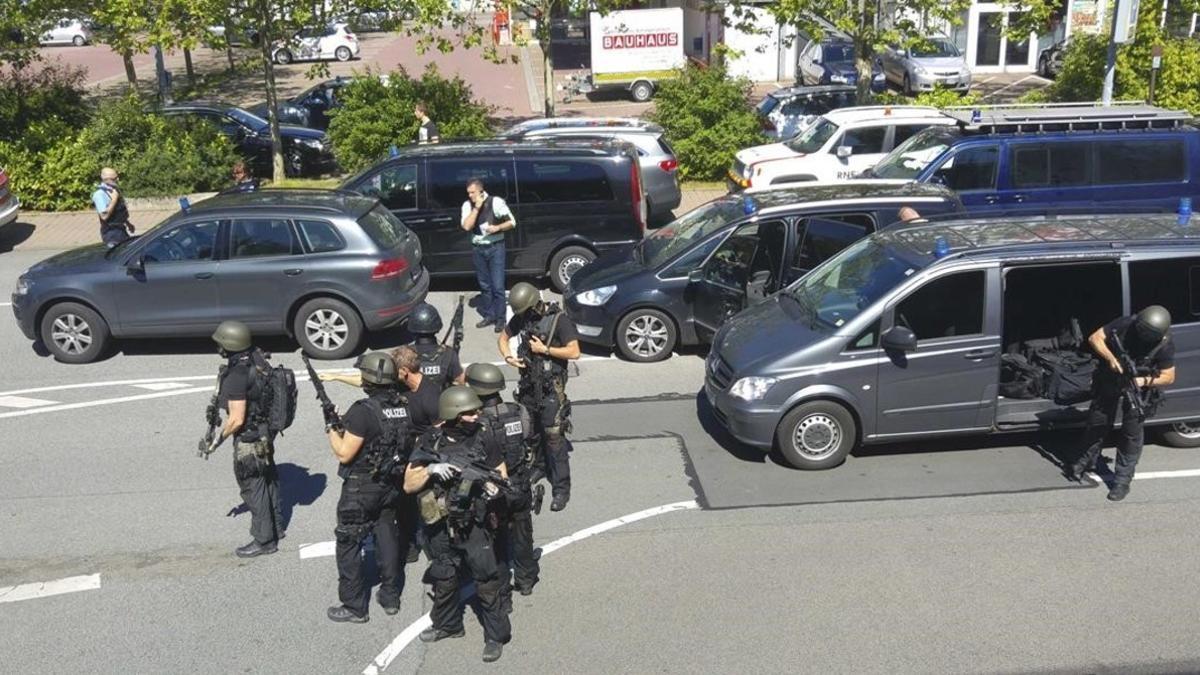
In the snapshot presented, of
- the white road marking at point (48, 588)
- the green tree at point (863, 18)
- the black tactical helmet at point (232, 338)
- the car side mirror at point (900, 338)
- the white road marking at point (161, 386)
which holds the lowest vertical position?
the white road marking at point (48, 588)

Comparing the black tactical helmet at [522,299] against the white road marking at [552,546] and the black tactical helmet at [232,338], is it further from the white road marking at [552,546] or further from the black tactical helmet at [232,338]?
the black tactical helmet at [232,338]

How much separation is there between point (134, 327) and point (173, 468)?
3.04m

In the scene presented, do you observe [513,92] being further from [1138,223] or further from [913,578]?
[913,578]

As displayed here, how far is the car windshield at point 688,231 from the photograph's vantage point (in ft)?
36.3

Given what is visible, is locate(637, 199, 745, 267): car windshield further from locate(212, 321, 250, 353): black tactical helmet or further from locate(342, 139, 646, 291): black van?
locate(212, 321, 250, 353): black tactical helmet

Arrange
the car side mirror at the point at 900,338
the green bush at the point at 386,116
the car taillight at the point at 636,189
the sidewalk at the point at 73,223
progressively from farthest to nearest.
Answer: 1. the green bush at the point at 386,116
2. the sidewalk at the point at 73,223
3. the car taillight at the point at 636,189
4. the car side mirror at the point at 900,338

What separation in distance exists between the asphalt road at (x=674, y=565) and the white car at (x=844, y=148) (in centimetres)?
805

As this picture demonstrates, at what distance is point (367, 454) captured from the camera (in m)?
6.23

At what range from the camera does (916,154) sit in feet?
47.6

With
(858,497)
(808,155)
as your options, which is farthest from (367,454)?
(808,155)

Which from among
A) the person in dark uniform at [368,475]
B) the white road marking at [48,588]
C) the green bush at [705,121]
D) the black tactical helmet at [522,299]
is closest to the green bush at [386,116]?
the green bush at [705,121]

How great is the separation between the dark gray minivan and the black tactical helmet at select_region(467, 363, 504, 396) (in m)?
2.62

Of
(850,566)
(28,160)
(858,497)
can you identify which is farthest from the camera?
(28,160)

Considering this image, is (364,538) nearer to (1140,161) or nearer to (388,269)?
(388,269)
